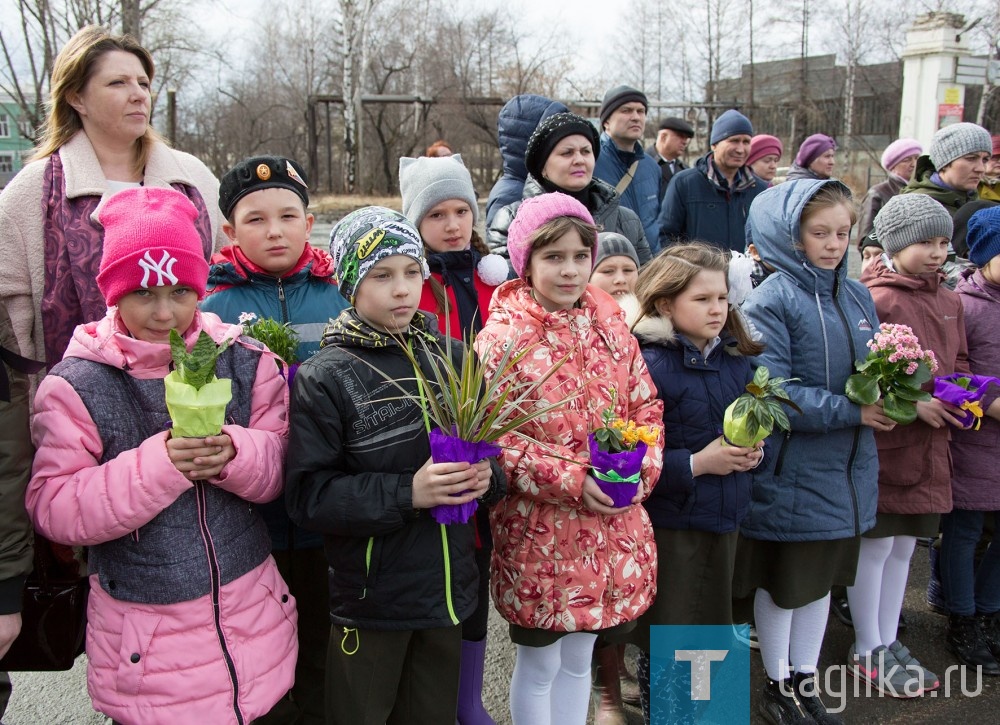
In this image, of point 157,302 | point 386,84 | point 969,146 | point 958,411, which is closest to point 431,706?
point 157,302

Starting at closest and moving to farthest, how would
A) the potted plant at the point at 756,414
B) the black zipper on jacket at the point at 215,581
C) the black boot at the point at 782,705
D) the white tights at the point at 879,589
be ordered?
1. the black zipper on jacket at the point at 215,581
2. the potted plant at the point at 756,414
3. the black boot at the point at 782,705
4. the white tights at the point at 879,589

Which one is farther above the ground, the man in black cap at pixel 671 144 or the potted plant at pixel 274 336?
the man in black cap at pixel 671 144

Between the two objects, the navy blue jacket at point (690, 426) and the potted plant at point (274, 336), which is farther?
the navy blue jacket at point (690, 426)

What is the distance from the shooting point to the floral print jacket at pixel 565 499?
89.8 inches

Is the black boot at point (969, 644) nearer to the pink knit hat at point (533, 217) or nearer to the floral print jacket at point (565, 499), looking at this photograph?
the floral print jacket at point (565, 499)

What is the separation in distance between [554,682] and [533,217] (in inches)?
61.7

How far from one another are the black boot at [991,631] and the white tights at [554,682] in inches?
84.1

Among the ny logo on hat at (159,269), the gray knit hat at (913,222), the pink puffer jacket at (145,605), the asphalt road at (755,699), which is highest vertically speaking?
the gray knit hat at (913,222)

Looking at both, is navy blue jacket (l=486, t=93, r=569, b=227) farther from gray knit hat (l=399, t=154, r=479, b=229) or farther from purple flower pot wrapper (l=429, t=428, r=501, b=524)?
purple flower pot wrapper (l=429, t=428, r=501, b=524)

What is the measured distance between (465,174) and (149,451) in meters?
1.64

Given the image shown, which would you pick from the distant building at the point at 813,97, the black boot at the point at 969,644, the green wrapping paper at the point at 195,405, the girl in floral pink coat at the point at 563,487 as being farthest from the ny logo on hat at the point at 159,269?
the distant building at the point at 813,97

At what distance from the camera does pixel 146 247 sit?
6.46ft

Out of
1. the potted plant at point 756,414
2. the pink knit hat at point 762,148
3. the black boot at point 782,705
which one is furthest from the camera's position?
the pink knit hat at point 762,148

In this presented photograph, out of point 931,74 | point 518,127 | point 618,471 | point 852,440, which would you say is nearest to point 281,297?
point 618,471
